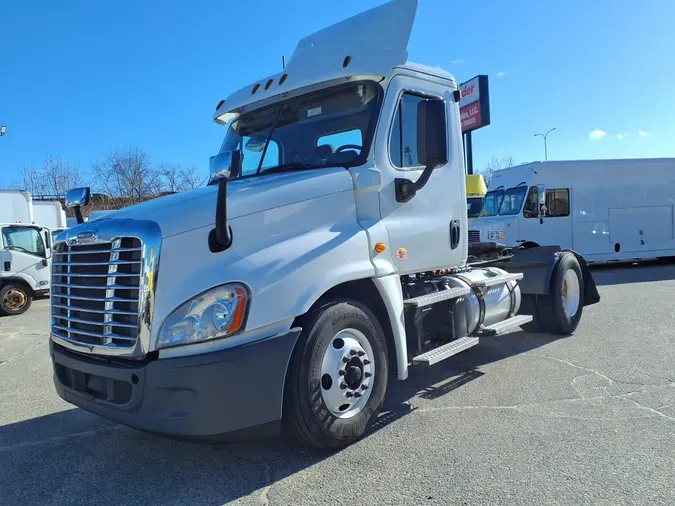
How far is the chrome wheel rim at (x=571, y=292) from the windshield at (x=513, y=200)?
823 centimetres

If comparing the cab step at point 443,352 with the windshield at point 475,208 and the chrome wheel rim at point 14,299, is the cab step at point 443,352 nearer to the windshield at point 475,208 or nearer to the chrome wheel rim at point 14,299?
the chrome wheel rim at point 14,299

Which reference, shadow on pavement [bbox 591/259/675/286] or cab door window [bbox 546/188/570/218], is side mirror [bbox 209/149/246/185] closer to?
shadow on pavement [bbox 591/259/675/286]

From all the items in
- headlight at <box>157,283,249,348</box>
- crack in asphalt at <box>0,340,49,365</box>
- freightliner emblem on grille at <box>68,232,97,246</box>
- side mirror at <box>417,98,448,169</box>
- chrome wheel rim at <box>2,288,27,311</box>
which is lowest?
crack in asphalt at <box>0,340,49,365</box>

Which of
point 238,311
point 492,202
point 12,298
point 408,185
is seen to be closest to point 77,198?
point 238,311

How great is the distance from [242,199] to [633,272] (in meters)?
15.6

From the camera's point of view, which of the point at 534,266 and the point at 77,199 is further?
the point at 534,266

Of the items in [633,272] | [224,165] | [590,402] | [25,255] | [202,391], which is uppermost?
[224,165]

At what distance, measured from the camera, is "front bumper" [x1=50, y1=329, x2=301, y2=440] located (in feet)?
9.54

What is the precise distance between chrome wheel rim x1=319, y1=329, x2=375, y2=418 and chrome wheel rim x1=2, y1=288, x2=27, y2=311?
11.6 meters

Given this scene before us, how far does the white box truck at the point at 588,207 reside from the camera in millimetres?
15328

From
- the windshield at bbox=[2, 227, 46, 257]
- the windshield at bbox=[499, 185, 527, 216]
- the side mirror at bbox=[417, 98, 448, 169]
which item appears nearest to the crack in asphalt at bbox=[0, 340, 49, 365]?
the windshield at bbox=[2, 227, 46, 257]

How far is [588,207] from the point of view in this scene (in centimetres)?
1585

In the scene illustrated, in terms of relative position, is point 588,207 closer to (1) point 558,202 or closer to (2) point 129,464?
(1) point 558,202

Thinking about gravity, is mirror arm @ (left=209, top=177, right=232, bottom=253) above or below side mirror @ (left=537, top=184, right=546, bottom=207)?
below
